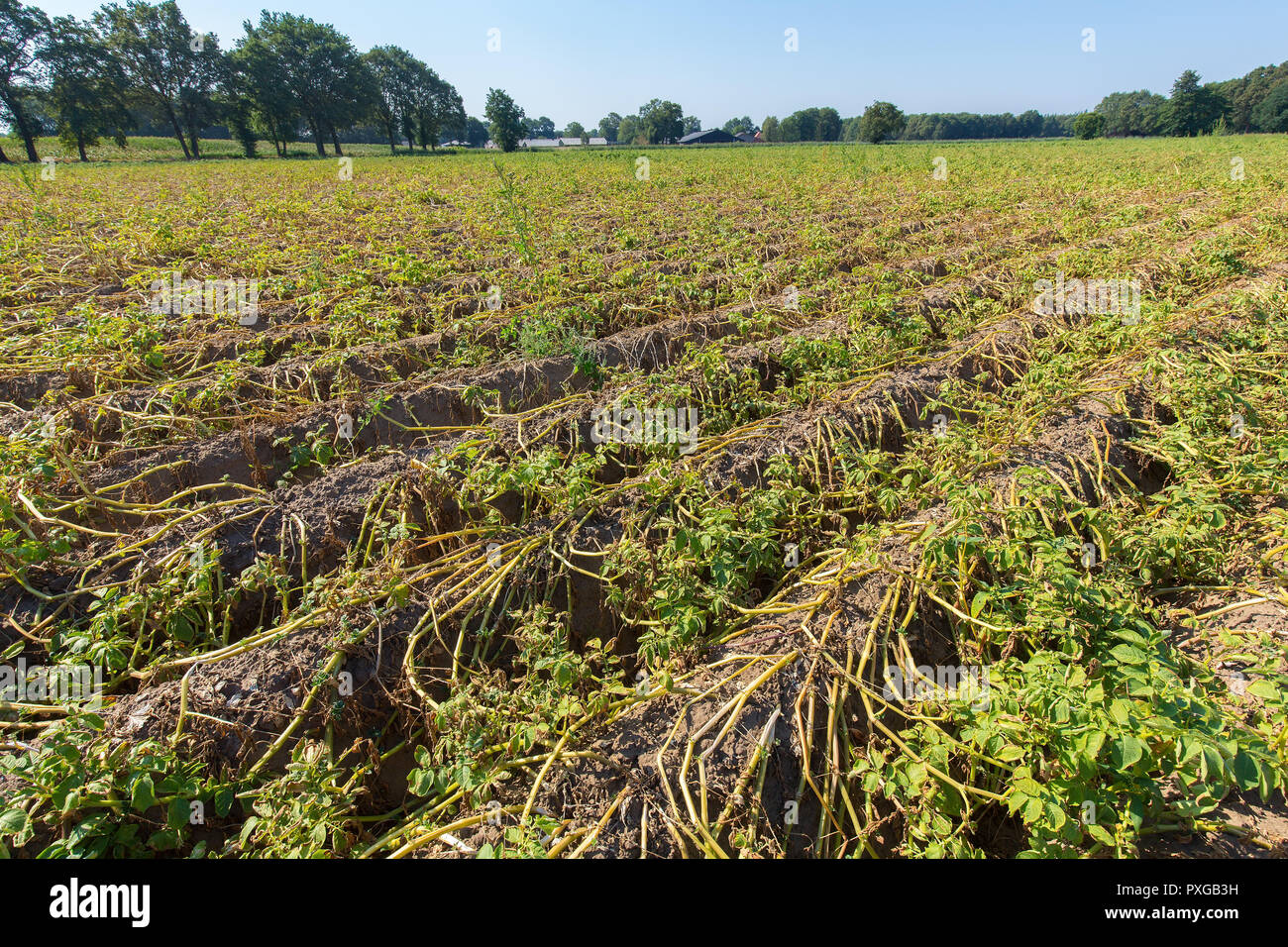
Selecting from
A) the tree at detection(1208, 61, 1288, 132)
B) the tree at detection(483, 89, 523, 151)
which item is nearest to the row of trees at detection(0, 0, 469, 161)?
the tree at detection(483, 89, 523, 151)

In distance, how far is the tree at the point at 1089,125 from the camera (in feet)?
146

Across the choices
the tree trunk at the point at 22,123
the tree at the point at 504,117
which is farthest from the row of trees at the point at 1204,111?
the tree trunk at the point at 22,123

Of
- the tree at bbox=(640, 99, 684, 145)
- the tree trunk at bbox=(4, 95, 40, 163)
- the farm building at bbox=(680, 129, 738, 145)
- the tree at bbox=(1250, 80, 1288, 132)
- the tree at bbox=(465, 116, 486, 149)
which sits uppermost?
the tree at bbox=(465, 116, 486, 149)

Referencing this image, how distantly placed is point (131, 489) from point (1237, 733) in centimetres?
548

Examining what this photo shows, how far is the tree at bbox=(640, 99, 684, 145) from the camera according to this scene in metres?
62.9

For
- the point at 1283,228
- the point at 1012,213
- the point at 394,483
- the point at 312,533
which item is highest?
the point at 1012,213

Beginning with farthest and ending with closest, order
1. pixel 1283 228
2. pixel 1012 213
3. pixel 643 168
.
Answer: pixel 643 168 → pixel 1012 213 → pixel 1283 228

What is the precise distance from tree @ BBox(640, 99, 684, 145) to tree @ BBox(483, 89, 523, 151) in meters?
23.2

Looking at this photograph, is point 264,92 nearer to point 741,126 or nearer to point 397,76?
point 397,76

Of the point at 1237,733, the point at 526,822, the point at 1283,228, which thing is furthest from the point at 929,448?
the point at 1283,228

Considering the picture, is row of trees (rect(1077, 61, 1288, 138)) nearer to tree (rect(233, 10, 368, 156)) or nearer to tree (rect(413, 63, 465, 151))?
tree (rect(413, 63, 465, 151))

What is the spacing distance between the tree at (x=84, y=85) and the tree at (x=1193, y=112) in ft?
263
